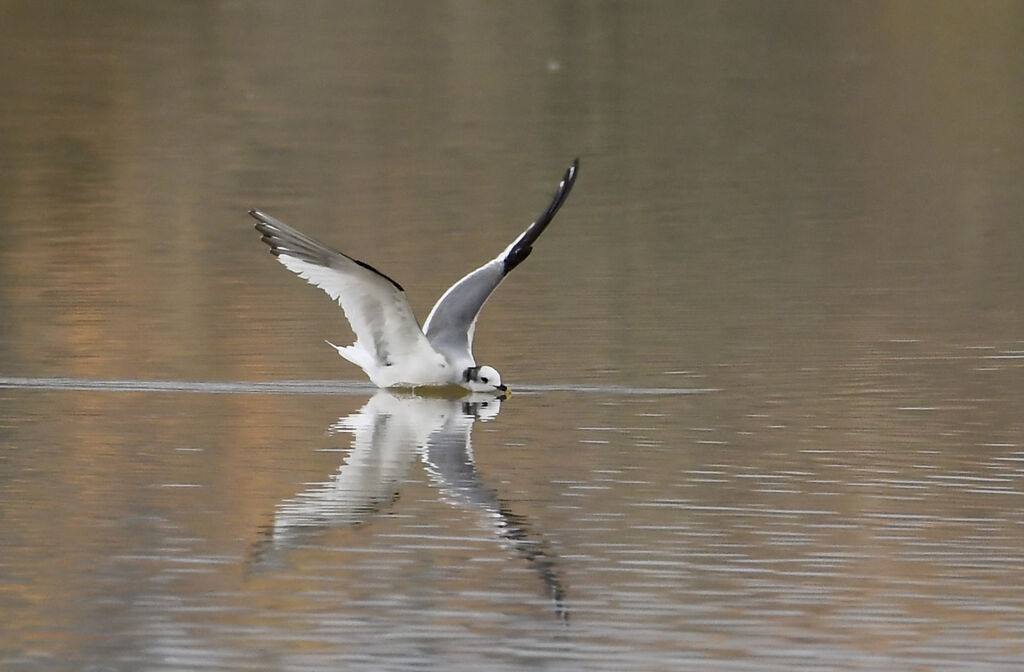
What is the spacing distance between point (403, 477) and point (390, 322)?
3209 mm

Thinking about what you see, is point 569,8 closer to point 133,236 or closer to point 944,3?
point 944,3

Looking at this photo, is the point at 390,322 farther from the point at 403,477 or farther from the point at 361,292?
the point at 403,477

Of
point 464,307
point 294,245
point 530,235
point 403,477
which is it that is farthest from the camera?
point 530,235

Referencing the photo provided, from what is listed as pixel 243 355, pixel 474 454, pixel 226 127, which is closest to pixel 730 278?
pixel 243 355

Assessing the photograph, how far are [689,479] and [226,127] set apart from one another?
2217cm

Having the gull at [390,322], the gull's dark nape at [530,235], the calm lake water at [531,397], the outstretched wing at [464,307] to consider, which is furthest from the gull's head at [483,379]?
the gull's dark nape at [530,235]

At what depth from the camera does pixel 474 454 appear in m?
12.6

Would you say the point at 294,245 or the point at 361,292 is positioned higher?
the point at 294,245

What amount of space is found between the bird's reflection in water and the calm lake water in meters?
0.03

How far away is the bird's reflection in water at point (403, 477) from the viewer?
10.3 m

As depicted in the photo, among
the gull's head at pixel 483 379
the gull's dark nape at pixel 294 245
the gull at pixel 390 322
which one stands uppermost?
the gull's dark nape at pixel 294 245

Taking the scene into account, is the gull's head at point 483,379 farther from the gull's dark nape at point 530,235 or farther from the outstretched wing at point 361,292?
the gull's dark nape at point 530,235

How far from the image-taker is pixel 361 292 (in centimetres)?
1496

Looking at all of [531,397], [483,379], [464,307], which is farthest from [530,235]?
[531,397]
